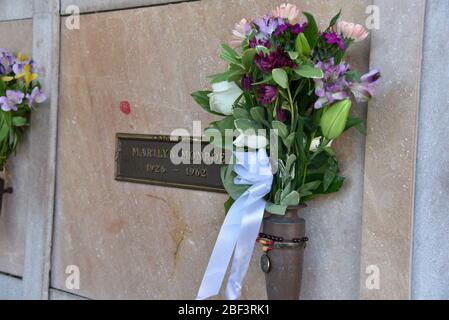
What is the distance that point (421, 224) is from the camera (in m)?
1.52

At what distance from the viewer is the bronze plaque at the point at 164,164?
189 centimetres

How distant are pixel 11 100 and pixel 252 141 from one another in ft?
3.98

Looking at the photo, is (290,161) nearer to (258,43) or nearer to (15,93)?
(258,43)

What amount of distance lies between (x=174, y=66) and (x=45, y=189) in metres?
0.87

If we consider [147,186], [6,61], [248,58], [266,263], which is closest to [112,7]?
[6,61]

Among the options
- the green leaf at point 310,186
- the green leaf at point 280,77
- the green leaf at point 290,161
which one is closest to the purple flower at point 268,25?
the green leaf at point 280,77

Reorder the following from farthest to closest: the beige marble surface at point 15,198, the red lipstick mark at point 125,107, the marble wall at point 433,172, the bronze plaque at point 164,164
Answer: the beige marble surface at point 15,198 → the red lipstick mark at point 125,107 → the bronze plaque at point 164,164 → the marble wall at point 433,172

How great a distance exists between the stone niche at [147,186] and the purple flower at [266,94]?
0.31 meters

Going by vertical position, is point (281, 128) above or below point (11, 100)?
below

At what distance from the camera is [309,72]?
54.2 inches

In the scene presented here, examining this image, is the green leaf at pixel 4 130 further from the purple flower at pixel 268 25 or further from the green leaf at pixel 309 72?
the green leaf at pixel 309 72

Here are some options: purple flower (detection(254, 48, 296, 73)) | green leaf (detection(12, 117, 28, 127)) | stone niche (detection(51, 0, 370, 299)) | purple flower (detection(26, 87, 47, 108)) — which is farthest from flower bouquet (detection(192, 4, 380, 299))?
green leaf (detection(12, 117, 28, 127))
